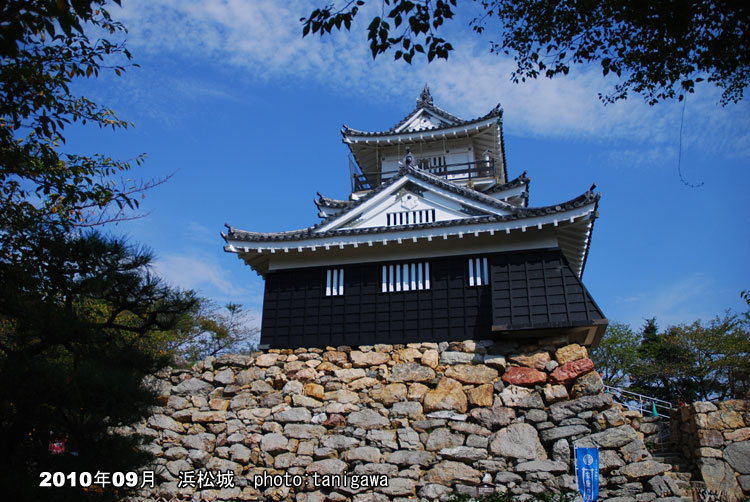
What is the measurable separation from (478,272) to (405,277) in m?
1.73

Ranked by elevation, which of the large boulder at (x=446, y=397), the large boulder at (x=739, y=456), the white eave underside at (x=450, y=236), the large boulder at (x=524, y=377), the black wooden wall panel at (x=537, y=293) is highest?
the white eave underside at (x=450, y=236)

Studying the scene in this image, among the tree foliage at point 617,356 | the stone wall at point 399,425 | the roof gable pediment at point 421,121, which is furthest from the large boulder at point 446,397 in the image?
the tree foliage at point 617,356

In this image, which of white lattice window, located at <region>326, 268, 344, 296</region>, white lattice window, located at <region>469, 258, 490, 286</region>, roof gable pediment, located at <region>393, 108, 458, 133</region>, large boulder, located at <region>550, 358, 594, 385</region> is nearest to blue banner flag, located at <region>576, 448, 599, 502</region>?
large boulder, located at <region>550, 358, 594, 385</region>

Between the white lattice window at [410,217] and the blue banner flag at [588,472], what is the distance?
→ 6.67m

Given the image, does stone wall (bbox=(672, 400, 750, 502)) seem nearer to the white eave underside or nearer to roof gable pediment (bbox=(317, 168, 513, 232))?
the white eave underside

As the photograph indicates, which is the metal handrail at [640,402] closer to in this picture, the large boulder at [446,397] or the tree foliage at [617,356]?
the large boulder at [446,397]

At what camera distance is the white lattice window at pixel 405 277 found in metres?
13.4

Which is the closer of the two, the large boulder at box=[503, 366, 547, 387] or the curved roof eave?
the large boulder at box=[503, 366, 547, 387]

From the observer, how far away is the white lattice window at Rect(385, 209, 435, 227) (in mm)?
14750

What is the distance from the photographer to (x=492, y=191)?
18219 mm

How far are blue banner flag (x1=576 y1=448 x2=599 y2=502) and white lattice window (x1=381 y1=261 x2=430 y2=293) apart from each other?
16.1 feet

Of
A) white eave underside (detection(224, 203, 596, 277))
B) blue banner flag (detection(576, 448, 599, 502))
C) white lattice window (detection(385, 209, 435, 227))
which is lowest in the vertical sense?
blue banner flag (detection(576, 448, 599, 502))

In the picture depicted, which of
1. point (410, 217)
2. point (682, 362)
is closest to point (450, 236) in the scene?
point (410, 217)

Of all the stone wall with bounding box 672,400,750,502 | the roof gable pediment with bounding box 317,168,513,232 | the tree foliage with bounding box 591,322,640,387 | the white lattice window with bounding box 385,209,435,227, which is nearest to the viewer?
the stone wall with bounding box 672,400,750,502
